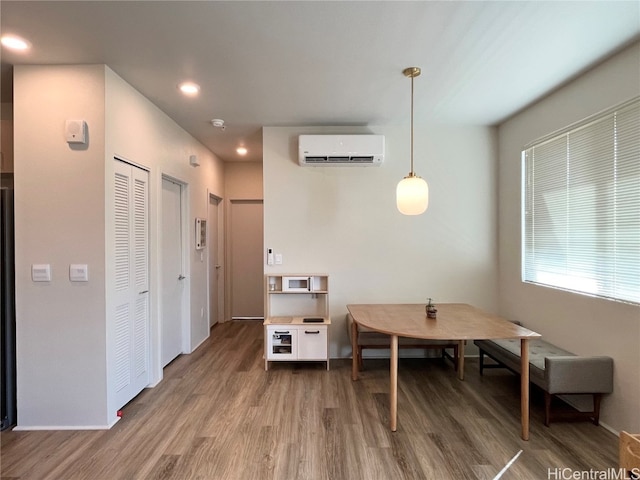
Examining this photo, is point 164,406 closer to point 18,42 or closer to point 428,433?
point 428,433

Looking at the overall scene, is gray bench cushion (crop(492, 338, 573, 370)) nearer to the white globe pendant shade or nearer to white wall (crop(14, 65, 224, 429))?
the white globe pendant shade

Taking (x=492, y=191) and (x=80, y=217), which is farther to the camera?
(x=492, y=191)

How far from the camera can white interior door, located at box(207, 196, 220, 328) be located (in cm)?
480

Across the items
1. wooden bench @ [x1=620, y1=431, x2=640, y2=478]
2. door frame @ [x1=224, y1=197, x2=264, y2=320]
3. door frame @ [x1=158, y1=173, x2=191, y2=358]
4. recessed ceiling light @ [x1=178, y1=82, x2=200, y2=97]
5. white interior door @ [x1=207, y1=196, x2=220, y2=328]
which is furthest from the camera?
door frame @ [x1=224, y1=197, x2=264, y2=320]

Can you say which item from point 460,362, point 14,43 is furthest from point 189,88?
point 460,362

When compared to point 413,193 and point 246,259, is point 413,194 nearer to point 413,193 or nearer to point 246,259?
point 413,193

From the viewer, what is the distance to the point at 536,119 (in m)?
3.11

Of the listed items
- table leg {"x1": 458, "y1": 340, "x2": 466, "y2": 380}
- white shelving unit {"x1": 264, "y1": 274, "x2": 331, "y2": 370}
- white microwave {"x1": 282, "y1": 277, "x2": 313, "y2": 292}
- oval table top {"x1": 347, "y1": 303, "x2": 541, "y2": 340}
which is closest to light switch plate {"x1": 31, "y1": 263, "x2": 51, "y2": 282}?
white shelving unit {"x1": 264, "y1": 274, "x2": 331, "y2": 370}

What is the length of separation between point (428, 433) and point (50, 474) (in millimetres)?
2474

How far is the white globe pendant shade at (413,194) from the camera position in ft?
8.25

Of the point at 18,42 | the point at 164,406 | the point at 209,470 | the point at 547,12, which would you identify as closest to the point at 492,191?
the point at 547,12

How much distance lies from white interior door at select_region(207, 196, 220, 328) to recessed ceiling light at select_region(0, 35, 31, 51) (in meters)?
2.70

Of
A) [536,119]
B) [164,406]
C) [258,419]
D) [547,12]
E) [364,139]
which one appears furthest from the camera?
[364,139]

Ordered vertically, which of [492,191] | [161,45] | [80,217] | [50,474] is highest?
[161,45]
